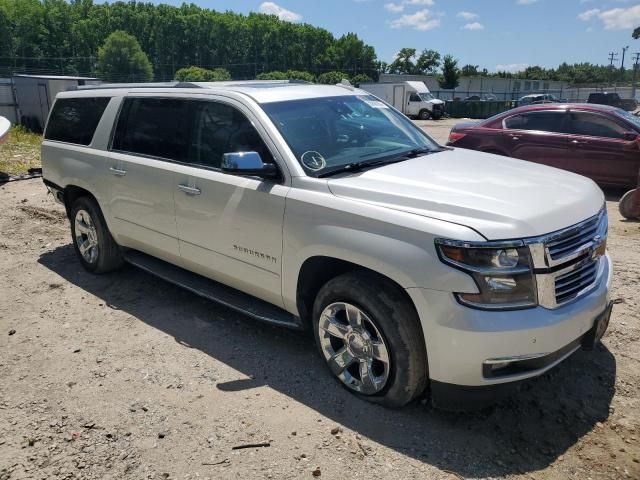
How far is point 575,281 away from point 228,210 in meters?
2.28

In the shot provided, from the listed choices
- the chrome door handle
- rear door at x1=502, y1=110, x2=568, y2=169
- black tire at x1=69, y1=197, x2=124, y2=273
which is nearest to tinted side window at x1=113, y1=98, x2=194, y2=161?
the chrome door handle

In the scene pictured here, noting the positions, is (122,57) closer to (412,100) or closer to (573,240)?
(412,100)

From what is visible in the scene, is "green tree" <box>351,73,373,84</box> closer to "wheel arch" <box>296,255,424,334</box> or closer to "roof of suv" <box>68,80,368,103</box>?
"roof of suv" <box>68,80,368,103</box>

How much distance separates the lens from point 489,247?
8.82 ft

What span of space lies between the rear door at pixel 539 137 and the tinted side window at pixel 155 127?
7018mm

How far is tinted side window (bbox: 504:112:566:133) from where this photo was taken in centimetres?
960

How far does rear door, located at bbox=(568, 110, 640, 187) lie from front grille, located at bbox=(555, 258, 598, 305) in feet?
22.8

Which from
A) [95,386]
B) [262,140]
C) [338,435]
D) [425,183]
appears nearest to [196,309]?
[95,386]

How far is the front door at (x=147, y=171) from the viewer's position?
172 inches

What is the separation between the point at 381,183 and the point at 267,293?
116 centimetres

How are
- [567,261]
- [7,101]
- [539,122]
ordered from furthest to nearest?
[7,101], [539,122], [567,261]

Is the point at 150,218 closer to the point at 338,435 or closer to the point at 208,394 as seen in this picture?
the point at 208,394

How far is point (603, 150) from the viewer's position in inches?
361

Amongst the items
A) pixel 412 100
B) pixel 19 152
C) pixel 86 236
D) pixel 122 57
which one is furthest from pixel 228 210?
pixel 122 57
